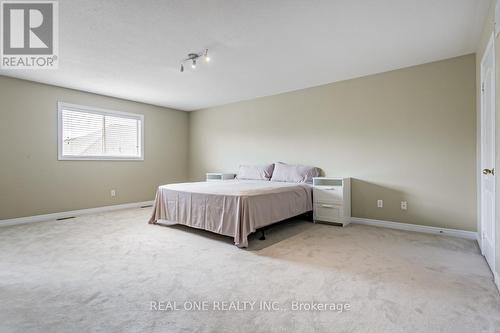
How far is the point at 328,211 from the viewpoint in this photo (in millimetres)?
3922

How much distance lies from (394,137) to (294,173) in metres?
1.64

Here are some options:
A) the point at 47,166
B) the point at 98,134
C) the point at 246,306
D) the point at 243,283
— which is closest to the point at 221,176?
the point at 98,134

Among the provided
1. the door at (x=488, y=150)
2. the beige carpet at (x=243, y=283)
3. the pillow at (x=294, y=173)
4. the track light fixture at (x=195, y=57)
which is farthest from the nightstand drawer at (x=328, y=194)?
the track light fixture at (x=195, y=57)

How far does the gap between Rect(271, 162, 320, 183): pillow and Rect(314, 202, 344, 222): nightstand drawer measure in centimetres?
50

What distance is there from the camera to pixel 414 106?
3545 mm

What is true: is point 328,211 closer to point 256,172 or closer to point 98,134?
point 256,172

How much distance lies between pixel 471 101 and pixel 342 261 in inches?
105

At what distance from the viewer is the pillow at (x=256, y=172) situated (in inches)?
191

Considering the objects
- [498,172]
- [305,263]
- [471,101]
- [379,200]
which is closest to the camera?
[498,172]

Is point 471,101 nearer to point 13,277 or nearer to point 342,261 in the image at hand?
point 342,261

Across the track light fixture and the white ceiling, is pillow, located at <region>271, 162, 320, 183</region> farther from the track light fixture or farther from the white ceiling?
the track light fixture

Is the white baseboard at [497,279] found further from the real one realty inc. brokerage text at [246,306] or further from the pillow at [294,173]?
the pillow at [294,173]

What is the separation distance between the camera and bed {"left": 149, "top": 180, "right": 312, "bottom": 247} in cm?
292

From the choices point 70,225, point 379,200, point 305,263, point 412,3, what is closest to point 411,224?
point 379,200
